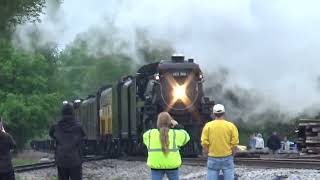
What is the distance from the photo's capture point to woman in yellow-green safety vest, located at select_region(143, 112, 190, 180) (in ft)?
32.4

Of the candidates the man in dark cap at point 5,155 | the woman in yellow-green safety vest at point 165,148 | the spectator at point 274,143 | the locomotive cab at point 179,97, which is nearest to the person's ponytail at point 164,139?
the woman in yellow-green safety vest at point 165,148

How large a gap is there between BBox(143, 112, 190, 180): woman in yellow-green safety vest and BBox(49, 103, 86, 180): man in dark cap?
1399 mm

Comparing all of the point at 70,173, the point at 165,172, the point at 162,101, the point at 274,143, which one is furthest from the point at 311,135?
the point at 165,172

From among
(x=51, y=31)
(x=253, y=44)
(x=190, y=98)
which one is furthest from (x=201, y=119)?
(x=51, y=31)

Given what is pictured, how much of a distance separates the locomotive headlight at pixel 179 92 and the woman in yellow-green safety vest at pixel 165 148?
13534 millimetres

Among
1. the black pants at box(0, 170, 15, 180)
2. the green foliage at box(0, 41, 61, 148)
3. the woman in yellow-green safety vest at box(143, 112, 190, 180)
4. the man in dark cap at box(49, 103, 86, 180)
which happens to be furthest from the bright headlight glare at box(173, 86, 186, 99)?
the green foliage at box(0, 41, 61, 148)

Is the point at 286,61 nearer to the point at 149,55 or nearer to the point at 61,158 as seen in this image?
the point at 149,55

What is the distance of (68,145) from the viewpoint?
36.0ft

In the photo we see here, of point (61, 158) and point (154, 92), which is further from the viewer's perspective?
point (154, 92)

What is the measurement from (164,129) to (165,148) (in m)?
0.24

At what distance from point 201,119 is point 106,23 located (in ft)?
17.3

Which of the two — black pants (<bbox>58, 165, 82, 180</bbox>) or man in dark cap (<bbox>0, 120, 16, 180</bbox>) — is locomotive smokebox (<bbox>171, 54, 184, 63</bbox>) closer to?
black pants (<bbox>58, 165, 82, 180</bbox>)

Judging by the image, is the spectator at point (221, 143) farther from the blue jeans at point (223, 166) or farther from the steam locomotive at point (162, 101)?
the steam locomotive at point (162, 101)

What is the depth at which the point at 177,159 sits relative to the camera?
32.7ft
